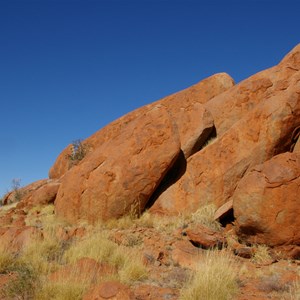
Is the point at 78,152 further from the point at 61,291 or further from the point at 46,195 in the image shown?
the point at 61,291

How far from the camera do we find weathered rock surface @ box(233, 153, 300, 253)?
33.6ft

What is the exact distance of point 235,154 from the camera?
13.6 meters

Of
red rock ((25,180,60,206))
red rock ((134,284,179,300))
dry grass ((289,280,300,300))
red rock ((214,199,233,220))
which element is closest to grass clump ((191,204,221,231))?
red rock ((214,199,233,220))

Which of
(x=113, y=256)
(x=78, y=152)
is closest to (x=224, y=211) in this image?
(x=113, y=256)

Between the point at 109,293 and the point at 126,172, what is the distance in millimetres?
8385

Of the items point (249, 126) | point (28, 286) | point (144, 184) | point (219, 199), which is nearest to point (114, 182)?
point (144, 184)

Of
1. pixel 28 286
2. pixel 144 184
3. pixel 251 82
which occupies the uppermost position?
pixel 251 82

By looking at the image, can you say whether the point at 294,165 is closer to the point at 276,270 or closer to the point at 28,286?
the point at 276,270

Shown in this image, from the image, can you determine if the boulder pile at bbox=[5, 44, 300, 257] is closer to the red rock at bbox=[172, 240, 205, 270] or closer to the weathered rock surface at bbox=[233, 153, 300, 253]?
the weathered rock surface at bbox=[233, 153, 300, 253]

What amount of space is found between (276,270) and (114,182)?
6.77 meters

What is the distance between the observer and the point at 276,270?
30.1 feet

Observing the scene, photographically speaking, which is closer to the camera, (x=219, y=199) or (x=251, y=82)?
(x=219, y=199)

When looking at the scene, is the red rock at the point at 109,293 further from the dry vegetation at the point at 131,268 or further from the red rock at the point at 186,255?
the red rock at the point at 186,255

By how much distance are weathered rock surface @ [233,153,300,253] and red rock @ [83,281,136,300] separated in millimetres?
5478
